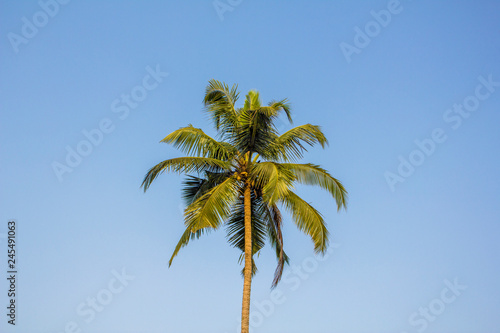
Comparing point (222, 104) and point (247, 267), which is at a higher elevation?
point (222, 104)

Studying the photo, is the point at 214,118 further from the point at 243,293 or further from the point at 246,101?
the point at 243,293

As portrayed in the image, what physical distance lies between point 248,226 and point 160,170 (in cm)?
350

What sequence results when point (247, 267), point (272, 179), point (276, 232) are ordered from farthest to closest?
point (276, 232) → point (247, 267) → point (272, 179)

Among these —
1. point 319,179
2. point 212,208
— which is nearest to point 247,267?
point 212,208

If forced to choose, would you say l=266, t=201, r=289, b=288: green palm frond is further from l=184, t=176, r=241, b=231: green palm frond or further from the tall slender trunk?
l=184, t=176, r=241, b=231: green palm frond

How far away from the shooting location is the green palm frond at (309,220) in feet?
61.4

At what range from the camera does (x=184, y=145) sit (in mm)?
19406

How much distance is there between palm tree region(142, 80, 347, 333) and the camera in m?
18.1

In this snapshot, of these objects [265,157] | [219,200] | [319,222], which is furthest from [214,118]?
[319,222]

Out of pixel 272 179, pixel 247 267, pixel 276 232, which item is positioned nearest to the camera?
pixel 272 179

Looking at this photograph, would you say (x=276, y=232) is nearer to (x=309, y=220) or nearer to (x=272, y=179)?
(x=309, y=220)

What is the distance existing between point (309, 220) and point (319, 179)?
57.4 inches

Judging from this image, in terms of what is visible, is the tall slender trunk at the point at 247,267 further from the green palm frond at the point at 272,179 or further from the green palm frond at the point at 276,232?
the green palm frond at the point at 276,232

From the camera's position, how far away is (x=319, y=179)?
752 inches
